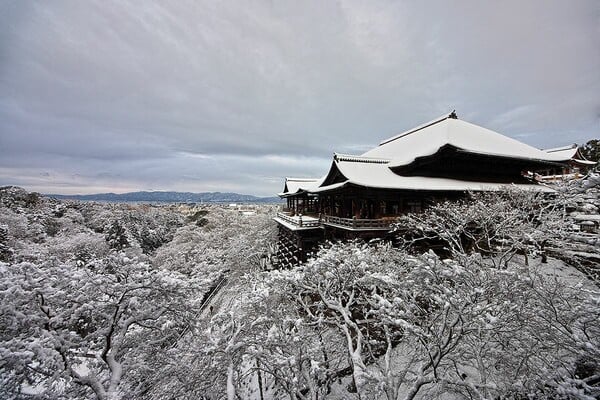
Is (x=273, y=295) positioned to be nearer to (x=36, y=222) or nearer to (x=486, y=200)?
(x=486, y=200)

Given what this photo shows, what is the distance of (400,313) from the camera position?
5.18 metres

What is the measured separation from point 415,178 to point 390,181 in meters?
3.15

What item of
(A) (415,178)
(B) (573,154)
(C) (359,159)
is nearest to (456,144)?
(A) (415,178)

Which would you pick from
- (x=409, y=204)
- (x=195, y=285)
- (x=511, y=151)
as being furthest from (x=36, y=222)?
(x=511, y=151)

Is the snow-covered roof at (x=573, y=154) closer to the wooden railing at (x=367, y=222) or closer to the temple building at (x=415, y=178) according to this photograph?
the temple building at (x=415, y=178)

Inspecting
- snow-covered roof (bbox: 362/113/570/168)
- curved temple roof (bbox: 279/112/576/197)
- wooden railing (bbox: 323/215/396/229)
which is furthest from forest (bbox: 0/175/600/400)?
snow-covered roof (bbox: 362/113/570/168)

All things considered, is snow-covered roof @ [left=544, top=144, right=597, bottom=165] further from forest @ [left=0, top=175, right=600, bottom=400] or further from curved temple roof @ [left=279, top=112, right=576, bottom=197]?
forest @ [left=0, top=175, right=600, bottom=400]

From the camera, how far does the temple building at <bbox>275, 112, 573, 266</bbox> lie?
15.1m

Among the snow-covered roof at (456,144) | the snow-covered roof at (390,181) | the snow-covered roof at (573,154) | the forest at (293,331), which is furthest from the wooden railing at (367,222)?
the snow-covered roof at (573,154)

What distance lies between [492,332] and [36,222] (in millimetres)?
40214

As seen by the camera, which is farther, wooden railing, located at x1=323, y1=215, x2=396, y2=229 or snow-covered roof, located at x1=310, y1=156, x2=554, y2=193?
snow-covered roof, located at x1=310, y1=156, x2=554, y2=193

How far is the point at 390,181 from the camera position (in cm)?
1570

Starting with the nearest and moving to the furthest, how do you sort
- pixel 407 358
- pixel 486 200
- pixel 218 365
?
pixel 218 365 → pixel 407 358 → pixel 486 200

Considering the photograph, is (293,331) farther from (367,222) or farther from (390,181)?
(390,181)
